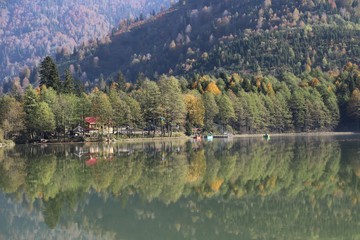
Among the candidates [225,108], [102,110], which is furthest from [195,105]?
[102,110]

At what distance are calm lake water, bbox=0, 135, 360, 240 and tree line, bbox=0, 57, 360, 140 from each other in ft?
199

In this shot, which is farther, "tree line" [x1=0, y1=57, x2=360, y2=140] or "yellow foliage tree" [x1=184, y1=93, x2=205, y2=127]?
"yellow foliage tree" [x1=184, y1=93, x2=205, y2=127]

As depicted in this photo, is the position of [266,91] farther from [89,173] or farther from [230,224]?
[230,224]

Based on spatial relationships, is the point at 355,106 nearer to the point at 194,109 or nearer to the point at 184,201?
the point at 194,109

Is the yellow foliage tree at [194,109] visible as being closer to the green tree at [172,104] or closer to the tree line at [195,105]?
the tree line at [195,105]

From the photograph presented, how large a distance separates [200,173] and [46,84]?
296ft

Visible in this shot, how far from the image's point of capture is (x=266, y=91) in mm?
164125

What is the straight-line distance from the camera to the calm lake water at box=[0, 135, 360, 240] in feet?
78.6

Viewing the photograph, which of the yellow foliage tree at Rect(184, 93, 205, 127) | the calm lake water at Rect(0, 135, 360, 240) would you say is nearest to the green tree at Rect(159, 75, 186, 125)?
the yellow foliage tree at Rect(184, 93, 205, 127)

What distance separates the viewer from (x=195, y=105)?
5098 inches

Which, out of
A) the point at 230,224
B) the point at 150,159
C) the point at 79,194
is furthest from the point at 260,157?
the point at 230,224

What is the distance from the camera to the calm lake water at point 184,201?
23953 millimetres

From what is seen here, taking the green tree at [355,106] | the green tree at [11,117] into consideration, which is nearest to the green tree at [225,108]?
the green tree at [355,106]

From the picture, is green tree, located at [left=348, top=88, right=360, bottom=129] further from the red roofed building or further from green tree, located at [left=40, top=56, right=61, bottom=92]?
green tree, located at [left=40, top=56, right=61, bottom=92]
